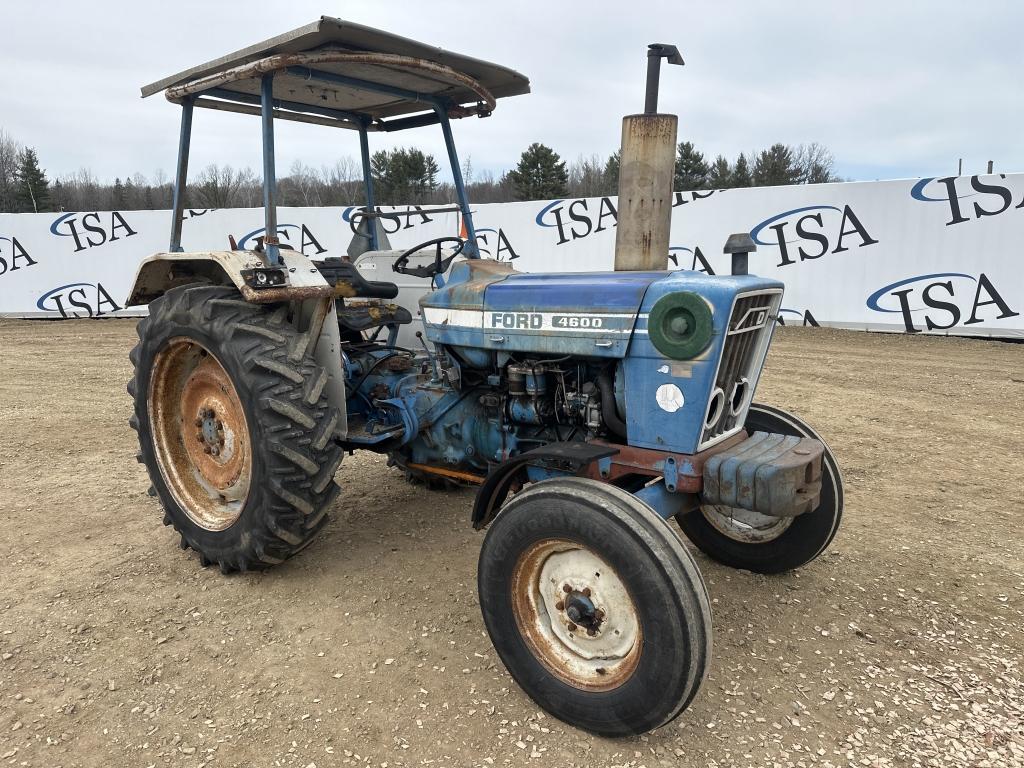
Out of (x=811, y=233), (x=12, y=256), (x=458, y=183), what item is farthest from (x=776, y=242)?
(x=12, y=256)

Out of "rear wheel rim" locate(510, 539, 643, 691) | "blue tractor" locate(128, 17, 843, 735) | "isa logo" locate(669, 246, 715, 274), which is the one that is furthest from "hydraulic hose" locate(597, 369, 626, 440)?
"isa logo" locate(669, 246, 715, 274)

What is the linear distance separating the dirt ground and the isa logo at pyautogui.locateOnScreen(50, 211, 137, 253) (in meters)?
10.1

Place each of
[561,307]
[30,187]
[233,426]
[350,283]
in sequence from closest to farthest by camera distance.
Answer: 1. [561,307]
2. [233,426]
3. [350,283]
4. [30,187]

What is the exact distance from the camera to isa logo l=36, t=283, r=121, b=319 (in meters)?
13.1

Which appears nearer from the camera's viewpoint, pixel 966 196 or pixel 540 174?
pixel 966 196

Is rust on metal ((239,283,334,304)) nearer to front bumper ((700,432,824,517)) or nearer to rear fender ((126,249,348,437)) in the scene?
rear fender ((126,249,348,437))

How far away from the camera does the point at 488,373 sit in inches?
121

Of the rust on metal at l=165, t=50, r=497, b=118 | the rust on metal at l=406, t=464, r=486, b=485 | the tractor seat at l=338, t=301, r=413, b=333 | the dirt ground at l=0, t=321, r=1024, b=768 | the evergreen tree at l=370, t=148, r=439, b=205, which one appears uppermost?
the evergreen tree at l=370, t=148, r=439, b=205

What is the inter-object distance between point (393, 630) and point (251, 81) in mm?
2613

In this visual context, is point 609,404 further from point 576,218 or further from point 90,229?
point 90,229

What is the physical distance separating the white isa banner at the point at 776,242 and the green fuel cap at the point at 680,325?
5771 millimetres

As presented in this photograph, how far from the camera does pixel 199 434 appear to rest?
133 inches

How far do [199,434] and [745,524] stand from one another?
2659mm

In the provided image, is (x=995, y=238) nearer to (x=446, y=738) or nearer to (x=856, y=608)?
(x=856, y=608)
